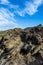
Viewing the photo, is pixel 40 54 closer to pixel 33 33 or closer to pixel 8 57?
pixel 8 57

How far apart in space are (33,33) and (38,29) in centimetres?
376

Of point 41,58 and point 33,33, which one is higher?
point 33,33

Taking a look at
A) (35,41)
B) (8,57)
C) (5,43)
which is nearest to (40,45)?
(35,41)

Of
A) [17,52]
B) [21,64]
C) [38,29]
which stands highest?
[38,29]

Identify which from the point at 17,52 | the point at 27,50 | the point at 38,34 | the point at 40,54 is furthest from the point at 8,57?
the point at 38,34

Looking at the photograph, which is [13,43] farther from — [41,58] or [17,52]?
[41,58]

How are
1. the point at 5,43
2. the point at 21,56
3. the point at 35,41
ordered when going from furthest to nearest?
the point at 5,43
the point at 35,41
the point at 21,56

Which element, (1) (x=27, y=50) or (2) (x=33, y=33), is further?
(2) (x=33, y=33)

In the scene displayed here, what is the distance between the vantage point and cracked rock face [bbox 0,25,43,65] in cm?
5356

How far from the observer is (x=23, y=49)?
199ft

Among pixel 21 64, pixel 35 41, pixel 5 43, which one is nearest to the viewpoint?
pixel 21 64

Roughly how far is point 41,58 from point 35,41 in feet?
43.8

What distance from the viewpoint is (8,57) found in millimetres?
57875

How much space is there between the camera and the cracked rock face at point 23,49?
53559 millimetres
